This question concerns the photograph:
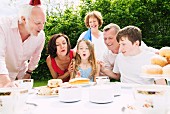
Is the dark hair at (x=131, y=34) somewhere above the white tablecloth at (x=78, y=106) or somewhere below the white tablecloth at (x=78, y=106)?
above

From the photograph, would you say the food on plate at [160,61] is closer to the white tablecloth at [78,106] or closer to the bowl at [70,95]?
the white tablecloth at [78,106]

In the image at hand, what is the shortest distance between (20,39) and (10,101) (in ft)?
4.67

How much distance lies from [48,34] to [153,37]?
252 centimetres

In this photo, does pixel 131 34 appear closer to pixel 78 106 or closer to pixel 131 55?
pixel 131 55

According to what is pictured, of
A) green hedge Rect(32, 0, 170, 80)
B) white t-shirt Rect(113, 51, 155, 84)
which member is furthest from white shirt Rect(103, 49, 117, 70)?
green hedge Rect(32, 0, 170, 80)

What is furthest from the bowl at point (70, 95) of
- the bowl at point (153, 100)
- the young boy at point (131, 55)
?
the young boy at point (131, 55)

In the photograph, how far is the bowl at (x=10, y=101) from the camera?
3.73ft

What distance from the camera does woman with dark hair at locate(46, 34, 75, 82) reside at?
10.2ft

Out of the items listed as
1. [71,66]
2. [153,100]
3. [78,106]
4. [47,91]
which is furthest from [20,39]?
[153,100]

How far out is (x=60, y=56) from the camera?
318cm

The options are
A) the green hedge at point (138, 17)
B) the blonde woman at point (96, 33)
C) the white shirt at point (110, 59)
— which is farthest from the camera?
the green hedge at point (138, 17)

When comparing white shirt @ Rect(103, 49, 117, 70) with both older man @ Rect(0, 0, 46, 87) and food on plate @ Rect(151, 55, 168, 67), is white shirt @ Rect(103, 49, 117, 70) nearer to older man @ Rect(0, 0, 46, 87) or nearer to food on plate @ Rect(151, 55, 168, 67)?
older man @ Rect(0, 0, 46, 87)

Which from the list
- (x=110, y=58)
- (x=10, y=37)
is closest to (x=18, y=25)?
(x=10, y=37)

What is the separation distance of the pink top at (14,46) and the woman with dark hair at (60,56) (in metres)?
0.31
